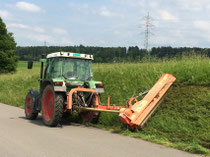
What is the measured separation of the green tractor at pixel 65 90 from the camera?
7.83 m

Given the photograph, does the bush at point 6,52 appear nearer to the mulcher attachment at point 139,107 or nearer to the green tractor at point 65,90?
the green tractor at point 65,90

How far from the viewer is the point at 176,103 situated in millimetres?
7516

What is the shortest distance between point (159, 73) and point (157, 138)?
384 cm

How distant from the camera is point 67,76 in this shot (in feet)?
28.3

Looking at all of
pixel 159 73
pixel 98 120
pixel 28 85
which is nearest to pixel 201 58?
pixel 159 73

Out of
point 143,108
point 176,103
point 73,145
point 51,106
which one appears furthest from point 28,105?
point 176,103

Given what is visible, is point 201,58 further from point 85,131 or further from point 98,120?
point 85,131

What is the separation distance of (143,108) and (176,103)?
1203 mm

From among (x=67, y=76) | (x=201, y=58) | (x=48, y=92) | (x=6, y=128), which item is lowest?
(x=6, y=128)

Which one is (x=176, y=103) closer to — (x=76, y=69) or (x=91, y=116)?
(x=91, y=116)

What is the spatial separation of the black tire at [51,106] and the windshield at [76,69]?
78 centimetres

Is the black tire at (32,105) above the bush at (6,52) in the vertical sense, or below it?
below

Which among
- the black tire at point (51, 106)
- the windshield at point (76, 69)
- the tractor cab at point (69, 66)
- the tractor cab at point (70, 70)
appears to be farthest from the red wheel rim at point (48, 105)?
the windshield at point (76, 69)

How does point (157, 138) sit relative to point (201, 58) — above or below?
below
